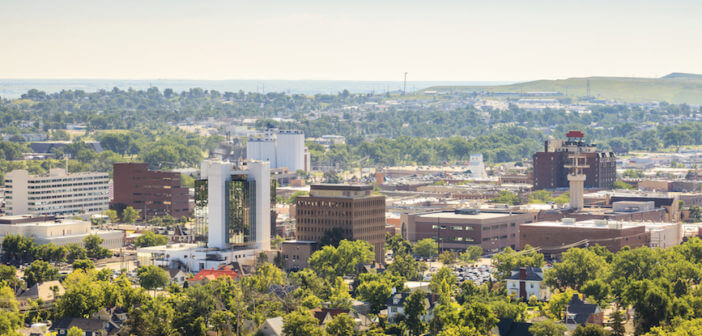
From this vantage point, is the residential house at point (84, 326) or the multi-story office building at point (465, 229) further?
the multi-story office building at point (465, 229)

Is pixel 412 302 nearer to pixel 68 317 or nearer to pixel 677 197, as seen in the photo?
pixel 68 317

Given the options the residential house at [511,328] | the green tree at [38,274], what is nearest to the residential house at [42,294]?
the green tree at [38,274]

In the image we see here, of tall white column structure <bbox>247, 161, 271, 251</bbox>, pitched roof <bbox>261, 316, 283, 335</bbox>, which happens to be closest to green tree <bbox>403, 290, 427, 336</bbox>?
pitched roof <bbox>261, 316, 283, 335</bbox>

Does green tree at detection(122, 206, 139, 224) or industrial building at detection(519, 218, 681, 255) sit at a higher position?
industrial building at detection(519, 218, 681, 255)

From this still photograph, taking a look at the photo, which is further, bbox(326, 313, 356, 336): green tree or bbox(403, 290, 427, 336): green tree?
bbox(403, 290, 427, 336): green tree

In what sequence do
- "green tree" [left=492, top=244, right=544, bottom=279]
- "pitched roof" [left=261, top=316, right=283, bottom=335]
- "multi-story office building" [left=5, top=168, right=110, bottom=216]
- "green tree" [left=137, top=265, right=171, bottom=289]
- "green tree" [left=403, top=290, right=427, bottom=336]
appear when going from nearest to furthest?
"pitched roof" [left=261, top=316, right=283, bottom=335] < "green tree" [left=403, top=290, right=427, bottom=336] < "green tree" [left=137, top=265, right=171, bottom=289] < "green tree" [left=492, top=244, right=544, bottom=279] < "multi-story office building" [left=5, top=168, right=110, bottom=216]

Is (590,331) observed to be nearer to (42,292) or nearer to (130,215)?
(42,292)

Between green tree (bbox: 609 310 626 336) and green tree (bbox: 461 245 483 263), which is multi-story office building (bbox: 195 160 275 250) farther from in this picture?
green tree (bbox: 609 310 626 336)

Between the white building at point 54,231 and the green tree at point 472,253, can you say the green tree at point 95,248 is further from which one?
the green tree at point 472,253
